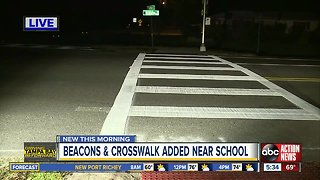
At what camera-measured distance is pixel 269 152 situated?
4.33 m

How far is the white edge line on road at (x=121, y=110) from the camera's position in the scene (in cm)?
586

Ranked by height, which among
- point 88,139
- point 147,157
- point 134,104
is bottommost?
point 134,104

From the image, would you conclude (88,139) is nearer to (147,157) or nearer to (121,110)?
(147,157)

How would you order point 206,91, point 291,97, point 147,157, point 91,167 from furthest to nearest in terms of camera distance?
point 206,91
point 291,97
point 147,157
point 91,167

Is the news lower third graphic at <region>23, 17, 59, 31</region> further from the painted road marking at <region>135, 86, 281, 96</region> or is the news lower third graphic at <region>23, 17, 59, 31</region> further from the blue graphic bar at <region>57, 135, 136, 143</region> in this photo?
the blue graphic bar at <region>57, 135, 136, 143</region>

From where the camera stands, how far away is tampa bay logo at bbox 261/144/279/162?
14.1 ft

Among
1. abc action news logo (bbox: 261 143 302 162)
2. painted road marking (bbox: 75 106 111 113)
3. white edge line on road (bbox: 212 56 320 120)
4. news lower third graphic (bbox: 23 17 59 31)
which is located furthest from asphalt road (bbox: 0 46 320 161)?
news lower third graphic (bbox: 23 17 59 31)

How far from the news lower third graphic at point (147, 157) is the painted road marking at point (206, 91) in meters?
4.64

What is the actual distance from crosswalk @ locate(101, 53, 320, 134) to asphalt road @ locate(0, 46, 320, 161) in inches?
1.1

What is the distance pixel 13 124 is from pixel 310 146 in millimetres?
4606

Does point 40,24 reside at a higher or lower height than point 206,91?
higher

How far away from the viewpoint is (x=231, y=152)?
429 centimetres

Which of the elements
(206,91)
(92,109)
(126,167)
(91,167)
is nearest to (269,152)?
(126,167)

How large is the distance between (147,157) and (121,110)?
289cm
